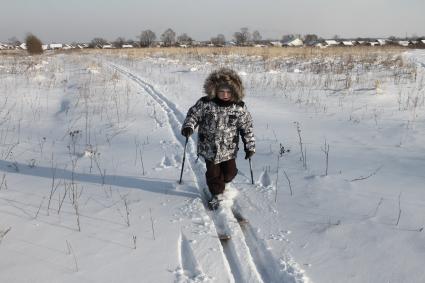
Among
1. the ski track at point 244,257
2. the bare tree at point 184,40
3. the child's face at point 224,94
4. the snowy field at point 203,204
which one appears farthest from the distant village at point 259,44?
the ski track at point 244,257

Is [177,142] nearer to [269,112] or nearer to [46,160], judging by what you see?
[46,160]

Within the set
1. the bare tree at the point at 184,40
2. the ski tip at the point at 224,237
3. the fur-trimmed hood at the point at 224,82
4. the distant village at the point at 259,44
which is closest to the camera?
the ski tip at the point at 224,237

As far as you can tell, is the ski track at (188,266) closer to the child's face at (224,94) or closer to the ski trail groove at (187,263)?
the ski trail groove at (187,263)

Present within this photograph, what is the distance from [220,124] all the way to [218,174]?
0.57 m

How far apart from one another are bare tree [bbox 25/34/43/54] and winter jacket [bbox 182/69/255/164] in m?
42.8

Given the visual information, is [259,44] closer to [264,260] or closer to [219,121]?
[219,121]

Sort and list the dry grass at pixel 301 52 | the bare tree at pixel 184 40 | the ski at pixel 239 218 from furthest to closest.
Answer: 1. the bare tree at pixel 184 40
2. the dry grass at pixel 301 52
3. the ski at pixel 239 218

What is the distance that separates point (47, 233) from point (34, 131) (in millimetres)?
4864

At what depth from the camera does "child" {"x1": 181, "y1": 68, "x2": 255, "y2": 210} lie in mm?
4051

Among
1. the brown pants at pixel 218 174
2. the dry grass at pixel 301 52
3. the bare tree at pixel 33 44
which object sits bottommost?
the brown pants at pixel 218 174

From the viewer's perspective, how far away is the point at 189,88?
12.0 metres

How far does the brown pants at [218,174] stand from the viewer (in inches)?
165

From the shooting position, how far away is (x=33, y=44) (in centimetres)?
4128

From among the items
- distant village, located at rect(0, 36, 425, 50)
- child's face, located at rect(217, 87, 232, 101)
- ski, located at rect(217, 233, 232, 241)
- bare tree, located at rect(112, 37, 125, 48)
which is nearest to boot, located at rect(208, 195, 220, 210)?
ski, located at rect(217, 233, 232, 241)
